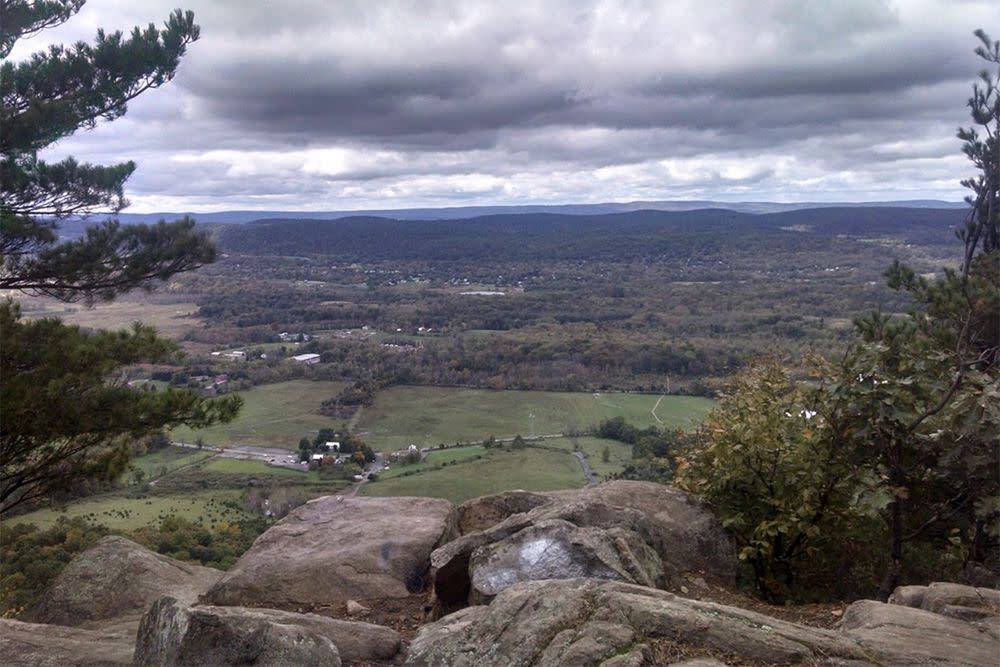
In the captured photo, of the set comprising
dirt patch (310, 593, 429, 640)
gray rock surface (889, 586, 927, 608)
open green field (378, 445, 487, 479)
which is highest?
gray rock surface (889, 586, 927, 608)

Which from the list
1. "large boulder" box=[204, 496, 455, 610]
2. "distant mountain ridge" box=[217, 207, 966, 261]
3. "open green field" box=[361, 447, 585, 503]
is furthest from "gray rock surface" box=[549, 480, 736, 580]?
"distant mountain ridge" box=[217, 207, 966, 261]

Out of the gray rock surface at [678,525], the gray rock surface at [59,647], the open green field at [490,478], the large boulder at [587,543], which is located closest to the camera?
the gray rock surface at [59,647]

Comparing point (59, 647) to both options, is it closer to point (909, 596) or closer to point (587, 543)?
point (587, 543)

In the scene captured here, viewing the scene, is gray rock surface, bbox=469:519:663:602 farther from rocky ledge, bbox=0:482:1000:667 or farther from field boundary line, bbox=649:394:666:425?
field boundary line, bbox=649:394:666:425

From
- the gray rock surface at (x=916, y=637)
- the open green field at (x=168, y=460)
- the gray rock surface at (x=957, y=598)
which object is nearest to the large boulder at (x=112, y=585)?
the gray rock surface at (x=916, y=637)

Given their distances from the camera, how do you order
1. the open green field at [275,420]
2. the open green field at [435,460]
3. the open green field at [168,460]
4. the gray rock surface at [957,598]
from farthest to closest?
the open green field at [275,420] < the open green field at [168,460] < the open green field at [435,460] < the gray rock surface at [957,598]

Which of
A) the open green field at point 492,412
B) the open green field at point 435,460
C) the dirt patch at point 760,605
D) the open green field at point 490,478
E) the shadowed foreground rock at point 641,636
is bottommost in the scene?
the open green field at point 492,412

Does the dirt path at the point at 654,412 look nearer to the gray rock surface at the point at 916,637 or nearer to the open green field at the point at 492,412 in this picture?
the open green field at the point at 492,412
